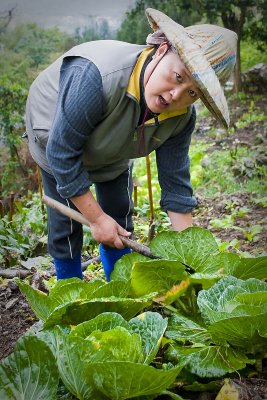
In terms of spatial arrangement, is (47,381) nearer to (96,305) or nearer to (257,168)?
(96,305)

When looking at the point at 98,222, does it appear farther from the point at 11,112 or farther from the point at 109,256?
the point at 11,112

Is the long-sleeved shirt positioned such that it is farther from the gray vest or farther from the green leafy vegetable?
the green leafy vegetable

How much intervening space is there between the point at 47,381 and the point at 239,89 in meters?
8.93

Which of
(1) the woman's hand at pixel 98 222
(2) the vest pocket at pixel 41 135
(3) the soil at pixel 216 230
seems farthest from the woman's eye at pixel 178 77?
(3) the soil at pixel 216 230

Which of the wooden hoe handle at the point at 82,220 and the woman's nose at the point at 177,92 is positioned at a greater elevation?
the woman's nose at the point at 177,92

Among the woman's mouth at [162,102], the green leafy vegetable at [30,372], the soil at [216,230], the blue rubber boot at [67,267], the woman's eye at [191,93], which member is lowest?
the soil at [216,230]

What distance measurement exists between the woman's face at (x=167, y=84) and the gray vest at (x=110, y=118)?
0.34 ft

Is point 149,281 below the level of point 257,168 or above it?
above

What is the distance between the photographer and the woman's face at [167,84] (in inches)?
59.0

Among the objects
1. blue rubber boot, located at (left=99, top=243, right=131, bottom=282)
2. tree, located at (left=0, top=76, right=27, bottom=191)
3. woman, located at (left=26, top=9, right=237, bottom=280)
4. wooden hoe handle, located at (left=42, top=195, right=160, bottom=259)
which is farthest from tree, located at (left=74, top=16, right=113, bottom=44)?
wooden hoe handle, located at (left=42, top=195, right=160, bottom=259)

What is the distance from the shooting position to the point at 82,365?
98cm

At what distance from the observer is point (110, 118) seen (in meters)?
1.73

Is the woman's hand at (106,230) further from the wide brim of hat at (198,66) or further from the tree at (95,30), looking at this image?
the tree at (95,30)

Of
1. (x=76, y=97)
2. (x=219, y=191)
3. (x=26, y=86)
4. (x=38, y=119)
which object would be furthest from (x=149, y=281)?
(x=26, y=86)
